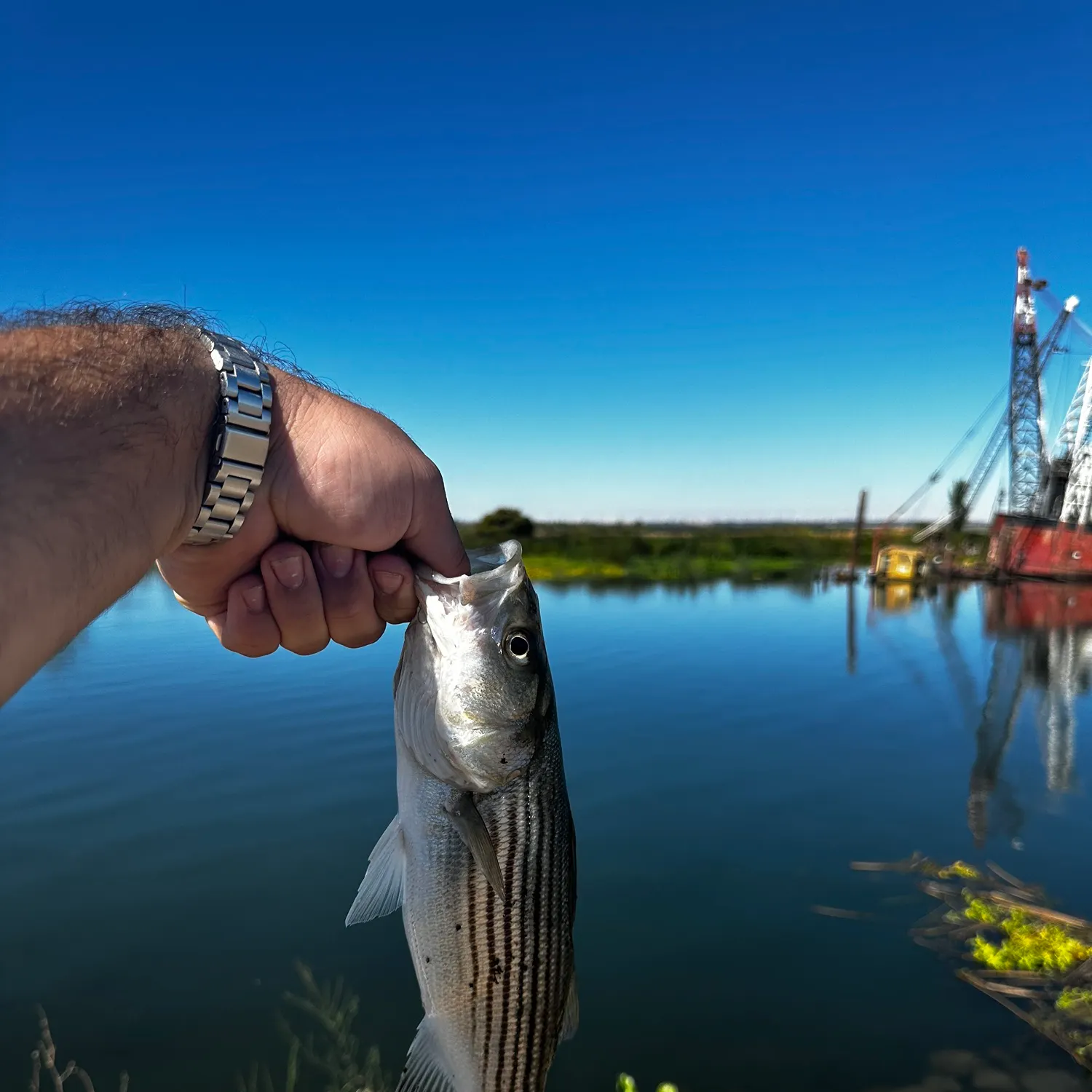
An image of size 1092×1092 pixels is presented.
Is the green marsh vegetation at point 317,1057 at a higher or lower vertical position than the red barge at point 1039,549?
lower

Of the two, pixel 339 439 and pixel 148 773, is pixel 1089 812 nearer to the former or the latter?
pixel 339 439

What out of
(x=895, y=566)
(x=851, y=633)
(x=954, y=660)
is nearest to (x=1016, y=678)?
(x=954, y=660)

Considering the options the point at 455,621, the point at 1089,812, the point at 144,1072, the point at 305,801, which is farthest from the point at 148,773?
the point at 1089,812

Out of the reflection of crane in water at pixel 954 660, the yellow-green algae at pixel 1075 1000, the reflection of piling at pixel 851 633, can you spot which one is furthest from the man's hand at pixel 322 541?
the reflection of piling at pixel 851 633

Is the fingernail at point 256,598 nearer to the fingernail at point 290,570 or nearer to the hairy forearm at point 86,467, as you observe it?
the fingernail at point 290,570

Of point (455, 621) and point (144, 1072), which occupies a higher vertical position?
point (455, 621)

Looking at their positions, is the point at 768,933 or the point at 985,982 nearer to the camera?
the point at 985,982

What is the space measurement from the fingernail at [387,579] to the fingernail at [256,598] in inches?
13.3

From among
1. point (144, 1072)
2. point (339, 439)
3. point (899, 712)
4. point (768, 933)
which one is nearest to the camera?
point (339, 439)

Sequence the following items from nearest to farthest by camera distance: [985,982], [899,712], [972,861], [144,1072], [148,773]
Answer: [144,1072] < [985,982] < [972,861] < [148,773] < [899,712]

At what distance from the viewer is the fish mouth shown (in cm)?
222

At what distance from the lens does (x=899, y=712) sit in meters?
18.3

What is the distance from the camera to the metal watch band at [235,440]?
1.88 metres

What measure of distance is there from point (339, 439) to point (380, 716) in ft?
49.3
